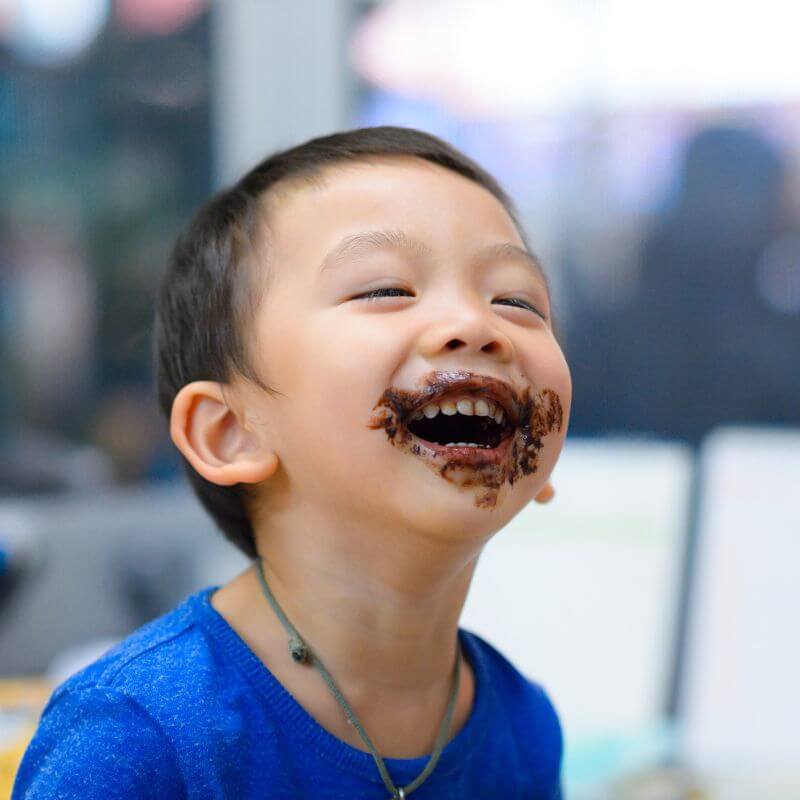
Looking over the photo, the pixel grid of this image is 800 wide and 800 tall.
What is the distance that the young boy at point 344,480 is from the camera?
1.82ft

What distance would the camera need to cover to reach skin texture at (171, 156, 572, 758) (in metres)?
0.56

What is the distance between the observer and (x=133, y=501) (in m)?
1.58

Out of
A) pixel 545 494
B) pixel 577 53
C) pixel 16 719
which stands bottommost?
pixel 16 719

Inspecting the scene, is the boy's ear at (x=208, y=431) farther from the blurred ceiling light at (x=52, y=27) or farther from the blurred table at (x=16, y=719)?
the blurred ceiling light at (x=52, y=27)

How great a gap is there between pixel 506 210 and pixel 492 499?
0.70ft

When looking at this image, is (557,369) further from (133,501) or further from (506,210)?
(133,501)

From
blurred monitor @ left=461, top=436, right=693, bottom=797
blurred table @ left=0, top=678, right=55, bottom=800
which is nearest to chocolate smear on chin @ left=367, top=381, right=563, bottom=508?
blurred table @ left=0, top=678, right=55, bottom=800

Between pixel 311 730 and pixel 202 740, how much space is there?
0.07m

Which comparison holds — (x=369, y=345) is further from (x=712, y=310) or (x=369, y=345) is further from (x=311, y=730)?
(x=712, y=310)

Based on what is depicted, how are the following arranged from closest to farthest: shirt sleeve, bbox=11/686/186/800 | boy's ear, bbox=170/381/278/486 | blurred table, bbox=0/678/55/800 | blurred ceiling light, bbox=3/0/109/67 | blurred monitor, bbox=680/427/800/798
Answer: shirt sleeve, bbox=11/686/186/800, boy's ear, bbox=170/381/278/486, blurred table, bbox=0/678/55/800, blurred monitor, bbox=680/427/800/798, blurred ceiling light, bbox=3/0/109/67

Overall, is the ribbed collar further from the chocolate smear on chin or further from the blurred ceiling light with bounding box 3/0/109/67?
the blurred ceiling light with bounding box 3/0/109/67

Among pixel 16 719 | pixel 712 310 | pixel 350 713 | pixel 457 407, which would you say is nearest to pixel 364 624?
pixel 350 713

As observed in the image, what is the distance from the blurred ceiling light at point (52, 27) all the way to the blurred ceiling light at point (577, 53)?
446mm

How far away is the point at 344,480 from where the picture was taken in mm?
574
